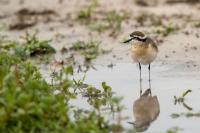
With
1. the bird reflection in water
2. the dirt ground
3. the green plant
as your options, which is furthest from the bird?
the green plant

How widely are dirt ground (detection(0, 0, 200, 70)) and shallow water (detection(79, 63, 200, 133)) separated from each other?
441mm

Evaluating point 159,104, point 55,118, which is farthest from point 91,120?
point 159,104

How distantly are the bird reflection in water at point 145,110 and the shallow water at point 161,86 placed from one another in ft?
0.17

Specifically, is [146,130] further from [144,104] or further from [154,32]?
[154,32]

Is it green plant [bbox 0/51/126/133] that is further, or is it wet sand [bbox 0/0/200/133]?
wet sand [bbox 0/0/200/133]

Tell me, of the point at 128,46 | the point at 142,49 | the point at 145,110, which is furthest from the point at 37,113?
the point at 128,46

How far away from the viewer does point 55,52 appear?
11.9 metres

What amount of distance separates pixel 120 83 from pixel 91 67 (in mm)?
1301

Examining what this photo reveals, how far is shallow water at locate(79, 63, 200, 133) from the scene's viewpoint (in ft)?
25.1

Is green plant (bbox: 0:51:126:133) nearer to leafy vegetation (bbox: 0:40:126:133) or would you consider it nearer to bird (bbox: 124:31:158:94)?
leafy vegetation (bbox: 0:40:126:133)

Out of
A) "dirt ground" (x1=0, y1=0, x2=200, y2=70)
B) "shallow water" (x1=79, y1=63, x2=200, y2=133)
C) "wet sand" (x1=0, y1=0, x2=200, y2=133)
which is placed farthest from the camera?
"dirt ground" (x1=0, y1=0, x2=200, y2=70)

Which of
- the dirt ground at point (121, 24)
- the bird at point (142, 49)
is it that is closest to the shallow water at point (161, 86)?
the bird at point (142, 49)

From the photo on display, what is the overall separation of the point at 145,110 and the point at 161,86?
1125 millimetres

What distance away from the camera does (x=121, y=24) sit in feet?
43.5
